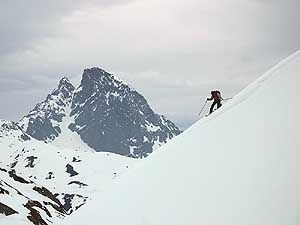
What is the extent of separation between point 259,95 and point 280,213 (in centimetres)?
559

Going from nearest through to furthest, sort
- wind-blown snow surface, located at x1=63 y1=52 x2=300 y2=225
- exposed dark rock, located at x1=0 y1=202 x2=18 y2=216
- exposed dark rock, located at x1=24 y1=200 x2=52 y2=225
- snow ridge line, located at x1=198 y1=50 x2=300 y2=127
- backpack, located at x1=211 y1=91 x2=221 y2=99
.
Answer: wind-blown snow surface, located at x1=63 y1=52 x2=300 y2=225, snow ridge line, located at x1=198 y1=50 x2=300 y2=127, backpack, located at x1=211 y1=91 x2=221 y2=99, exposed dark rock, located at x1=0 y1=202 x2=18 y2=216, exposed dark rock, located at x1=24 y1=200 x2=52 y2=225

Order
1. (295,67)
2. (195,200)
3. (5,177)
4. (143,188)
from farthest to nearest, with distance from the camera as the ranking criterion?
1. (5,177)
2. (295,67)
3. (143,188)
4. (195,200)

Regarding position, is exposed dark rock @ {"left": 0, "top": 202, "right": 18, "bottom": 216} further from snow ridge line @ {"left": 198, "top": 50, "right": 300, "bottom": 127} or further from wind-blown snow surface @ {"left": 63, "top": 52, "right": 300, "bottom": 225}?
wind-blown snow surface @ {"left": 63, "top": 52, "right": 300, "bottom": 225}

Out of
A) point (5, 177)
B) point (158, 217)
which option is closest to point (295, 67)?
point (158, 217)

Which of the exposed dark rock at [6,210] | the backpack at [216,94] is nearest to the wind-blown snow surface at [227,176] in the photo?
the backpack at [216,94]

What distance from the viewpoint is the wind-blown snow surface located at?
7082 millimetres

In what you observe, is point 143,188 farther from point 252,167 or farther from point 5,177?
point 5,177

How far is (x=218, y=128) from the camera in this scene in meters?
11.1

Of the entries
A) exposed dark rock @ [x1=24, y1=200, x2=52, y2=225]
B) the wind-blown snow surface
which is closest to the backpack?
the wind-blown snow surface

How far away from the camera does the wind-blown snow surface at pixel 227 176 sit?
7082 mm

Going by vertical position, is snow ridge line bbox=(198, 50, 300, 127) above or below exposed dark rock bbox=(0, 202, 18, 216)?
below

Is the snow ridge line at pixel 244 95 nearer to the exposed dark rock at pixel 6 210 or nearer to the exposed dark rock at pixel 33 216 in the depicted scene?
the exposed dark rock at pixel 33 216

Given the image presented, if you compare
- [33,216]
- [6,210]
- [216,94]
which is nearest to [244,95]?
[216,94]

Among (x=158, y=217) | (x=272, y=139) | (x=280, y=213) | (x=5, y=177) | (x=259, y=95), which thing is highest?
(x=5, y=177)
